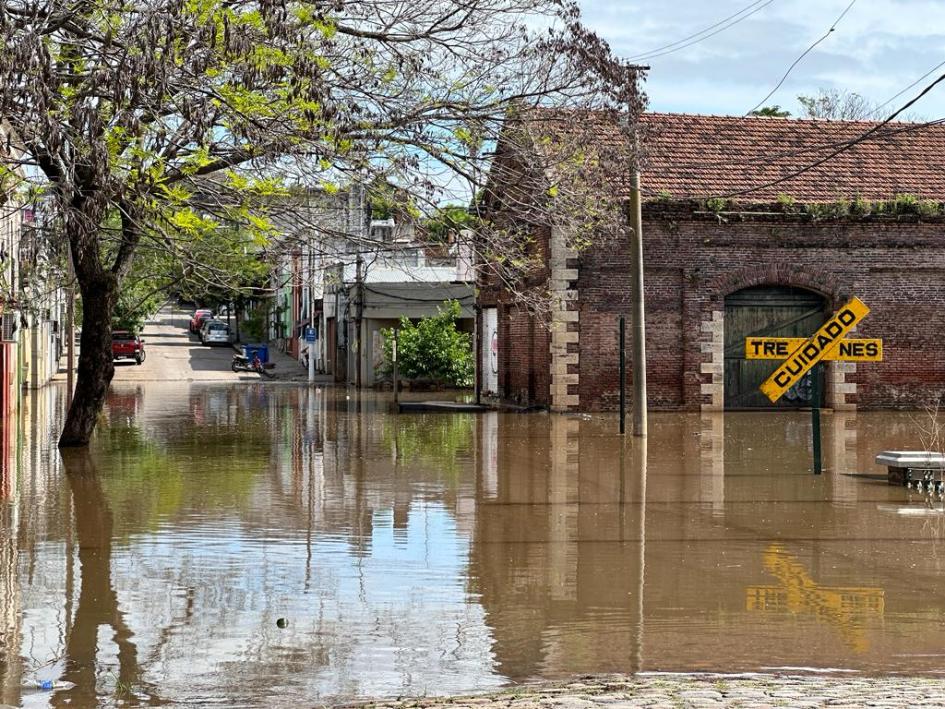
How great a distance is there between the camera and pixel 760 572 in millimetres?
10055

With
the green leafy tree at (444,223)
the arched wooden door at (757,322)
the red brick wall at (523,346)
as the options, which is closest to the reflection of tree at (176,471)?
the green leafy tree at (444,223)

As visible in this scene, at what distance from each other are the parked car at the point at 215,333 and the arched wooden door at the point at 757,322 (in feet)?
172

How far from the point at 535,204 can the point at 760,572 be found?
836 centimetres

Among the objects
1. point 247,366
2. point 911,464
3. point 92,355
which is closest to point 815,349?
point 911,464

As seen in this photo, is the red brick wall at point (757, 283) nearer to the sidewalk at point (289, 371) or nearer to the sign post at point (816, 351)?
the sign post at point (816, 351)

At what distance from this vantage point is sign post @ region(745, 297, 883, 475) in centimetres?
1622

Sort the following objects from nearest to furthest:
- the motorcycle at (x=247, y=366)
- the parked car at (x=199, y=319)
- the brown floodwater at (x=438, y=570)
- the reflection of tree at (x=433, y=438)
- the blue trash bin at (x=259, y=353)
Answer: the brown floodwater at (x=438, y=570)
the reflection of tree at (x=433, y=438)
the motorcycle at (x=247, y=366)
the blue trash bin at (x=259, y=353)
the parked car at (x=199, y=319)

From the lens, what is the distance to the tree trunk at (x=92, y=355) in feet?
63.2

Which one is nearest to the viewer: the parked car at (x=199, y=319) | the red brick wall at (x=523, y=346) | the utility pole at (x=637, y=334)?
the utility pole at (x=637, y=334)

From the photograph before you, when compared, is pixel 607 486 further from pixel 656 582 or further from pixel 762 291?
pixel 762 291

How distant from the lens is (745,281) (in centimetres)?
3045

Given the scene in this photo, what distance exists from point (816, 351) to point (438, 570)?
7.95 metres

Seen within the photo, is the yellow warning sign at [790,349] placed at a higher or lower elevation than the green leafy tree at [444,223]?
lower

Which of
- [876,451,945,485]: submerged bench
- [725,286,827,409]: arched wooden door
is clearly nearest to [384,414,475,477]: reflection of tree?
[876,451,945,485]: submerged bench
